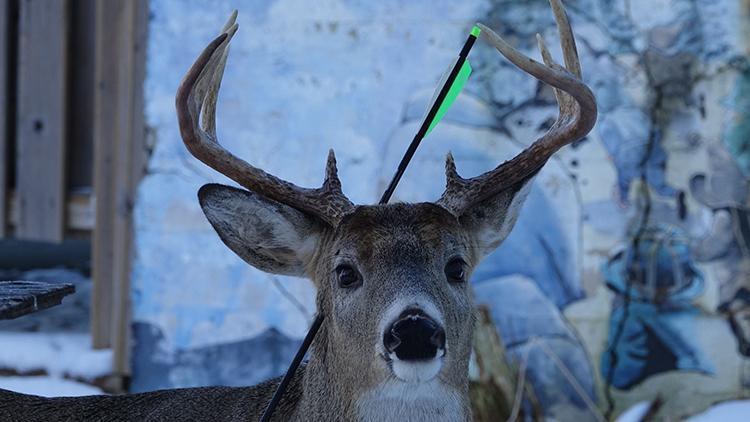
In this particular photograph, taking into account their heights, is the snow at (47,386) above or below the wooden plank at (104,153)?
below

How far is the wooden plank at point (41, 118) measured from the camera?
7.79m

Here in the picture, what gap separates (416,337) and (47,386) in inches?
195

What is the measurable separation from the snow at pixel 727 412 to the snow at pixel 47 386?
384cm

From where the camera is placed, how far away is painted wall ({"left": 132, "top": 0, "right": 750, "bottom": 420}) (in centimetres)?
673

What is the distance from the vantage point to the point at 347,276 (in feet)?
11.0

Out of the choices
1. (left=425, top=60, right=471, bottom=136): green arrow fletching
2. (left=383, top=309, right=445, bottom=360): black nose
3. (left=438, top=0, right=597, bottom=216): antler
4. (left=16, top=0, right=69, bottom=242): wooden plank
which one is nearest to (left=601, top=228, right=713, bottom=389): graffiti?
(left=425, top=60, right=471, bottom=136): green arrow fletching

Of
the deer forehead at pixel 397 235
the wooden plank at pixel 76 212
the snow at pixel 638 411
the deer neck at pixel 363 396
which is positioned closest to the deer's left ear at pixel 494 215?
the deer forehead at pixel 397 235

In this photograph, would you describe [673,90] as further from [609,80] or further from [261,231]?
[261,231]

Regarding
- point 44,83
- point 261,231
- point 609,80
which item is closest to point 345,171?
point 609,80

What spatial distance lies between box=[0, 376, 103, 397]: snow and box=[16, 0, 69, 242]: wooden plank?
1007mm

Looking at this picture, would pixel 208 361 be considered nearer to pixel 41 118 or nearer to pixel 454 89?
pixel 41 118

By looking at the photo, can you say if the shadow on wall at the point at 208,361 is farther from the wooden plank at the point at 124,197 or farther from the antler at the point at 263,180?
the antler at the point at 263,180

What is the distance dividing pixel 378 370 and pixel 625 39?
430 cm

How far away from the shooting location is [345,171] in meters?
7.12
